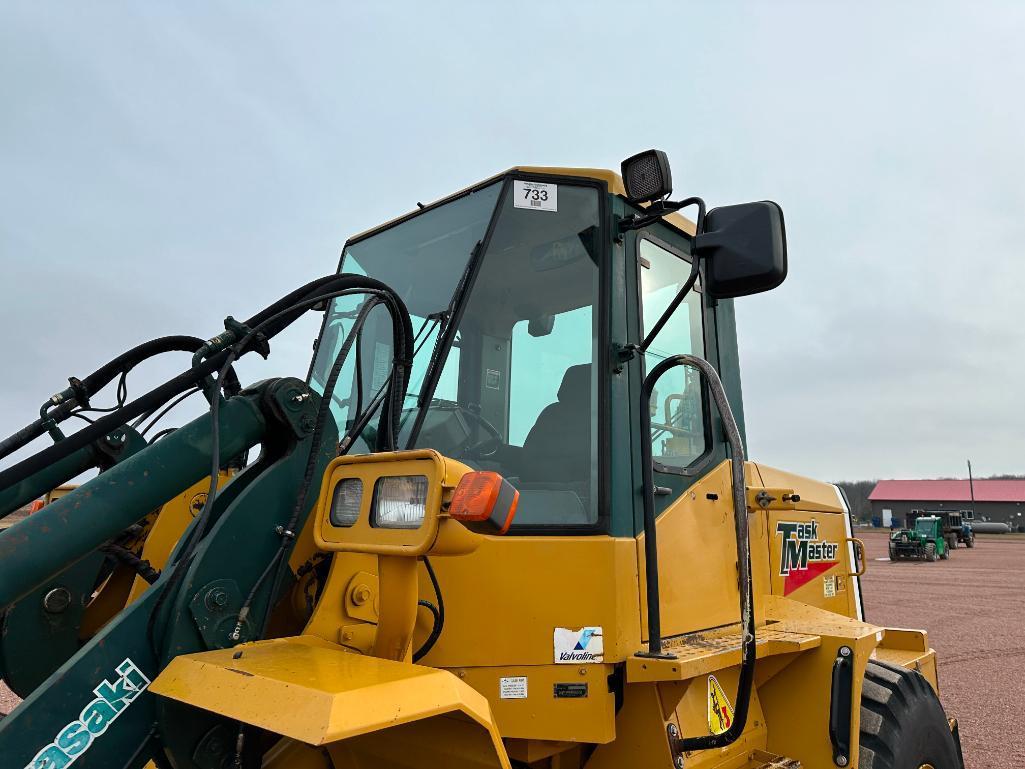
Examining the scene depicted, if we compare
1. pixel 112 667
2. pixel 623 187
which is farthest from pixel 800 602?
pixel 112 667

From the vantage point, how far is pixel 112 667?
1.83m

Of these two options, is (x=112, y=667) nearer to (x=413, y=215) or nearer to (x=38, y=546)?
(x=38, y=546)

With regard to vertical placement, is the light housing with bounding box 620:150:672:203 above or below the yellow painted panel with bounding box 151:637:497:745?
above

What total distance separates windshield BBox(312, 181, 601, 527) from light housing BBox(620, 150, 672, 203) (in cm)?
17

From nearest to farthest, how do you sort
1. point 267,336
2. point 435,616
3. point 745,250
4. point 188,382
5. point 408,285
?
point 188,382 → point 435,616 → point 267,336 → point 745,250 → point 408,285

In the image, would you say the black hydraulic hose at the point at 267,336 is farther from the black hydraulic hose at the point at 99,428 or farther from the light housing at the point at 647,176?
the light housing at the point at 647,176

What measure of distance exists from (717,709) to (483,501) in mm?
1661

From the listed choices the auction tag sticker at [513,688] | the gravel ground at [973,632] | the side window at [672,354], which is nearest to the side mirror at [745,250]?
the side window at [672,354]

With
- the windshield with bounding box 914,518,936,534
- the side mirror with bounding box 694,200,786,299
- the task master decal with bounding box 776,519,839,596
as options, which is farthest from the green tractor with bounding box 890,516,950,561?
the side mirror with bounding box 694,200,786,299

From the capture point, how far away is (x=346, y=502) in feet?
6.68

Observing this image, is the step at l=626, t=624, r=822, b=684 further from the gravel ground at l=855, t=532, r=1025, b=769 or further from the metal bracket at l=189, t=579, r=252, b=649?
the gravel ground at l=855, t=532, r=1025, b=769

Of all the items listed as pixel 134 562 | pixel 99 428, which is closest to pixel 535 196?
pixel 99 428

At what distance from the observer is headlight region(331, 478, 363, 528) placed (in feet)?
6.57

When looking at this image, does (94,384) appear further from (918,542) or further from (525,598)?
(918,542)
